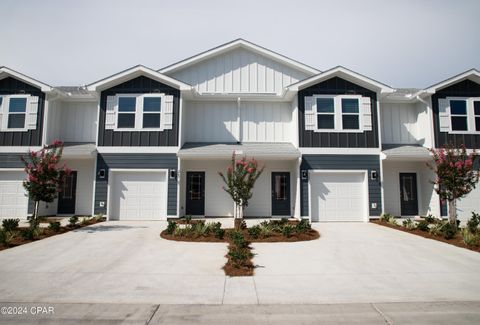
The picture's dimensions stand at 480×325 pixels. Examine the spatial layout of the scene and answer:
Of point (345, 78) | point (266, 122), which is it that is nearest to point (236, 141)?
point (266, 122)

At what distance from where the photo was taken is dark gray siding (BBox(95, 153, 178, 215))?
1278 centimetres

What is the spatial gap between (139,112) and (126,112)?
2.14 ft

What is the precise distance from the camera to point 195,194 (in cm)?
1402

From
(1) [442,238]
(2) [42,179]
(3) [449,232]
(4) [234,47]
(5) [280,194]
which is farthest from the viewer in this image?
(4) [234,47]

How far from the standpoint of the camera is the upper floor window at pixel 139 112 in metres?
13.1

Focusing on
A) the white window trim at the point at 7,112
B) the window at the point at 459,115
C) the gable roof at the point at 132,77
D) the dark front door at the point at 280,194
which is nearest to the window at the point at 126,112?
the gable roof at the point at 132,77

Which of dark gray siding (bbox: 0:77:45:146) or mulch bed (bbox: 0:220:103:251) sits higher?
dark gray siding (bbox: 0:77:45:146)

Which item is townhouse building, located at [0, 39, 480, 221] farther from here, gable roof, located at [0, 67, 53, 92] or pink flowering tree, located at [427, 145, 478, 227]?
pink flowering tree, located at [427, 145, 478, 227]

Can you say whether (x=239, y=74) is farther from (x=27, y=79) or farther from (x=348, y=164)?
(x=27, y=79)

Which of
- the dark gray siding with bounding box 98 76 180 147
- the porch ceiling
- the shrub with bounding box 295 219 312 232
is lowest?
the shrub with bounding box 295 219 312 232

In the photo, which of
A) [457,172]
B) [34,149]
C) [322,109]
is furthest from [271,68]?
[34,149]

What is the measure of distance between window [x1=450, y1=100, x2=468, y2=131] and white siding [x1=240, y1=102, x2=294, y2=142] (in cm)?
813

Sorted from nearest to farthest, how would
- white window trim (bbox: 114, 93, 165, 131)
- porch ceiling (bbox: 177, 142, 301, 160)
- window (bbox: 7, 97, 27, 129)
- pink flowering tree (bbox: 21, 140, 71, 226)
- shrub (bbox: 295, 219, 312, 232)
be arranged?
shrub (bbox: 295, 219, 312, 232) → pink flowering tree (bbox: 21, 140, 71, 226) → porch ceiling (bbox: 177, 142, 301, 160) → white window trim (bbox: 114, 93, 165, 131) → window (bbox: 7, 97, 27, 129)

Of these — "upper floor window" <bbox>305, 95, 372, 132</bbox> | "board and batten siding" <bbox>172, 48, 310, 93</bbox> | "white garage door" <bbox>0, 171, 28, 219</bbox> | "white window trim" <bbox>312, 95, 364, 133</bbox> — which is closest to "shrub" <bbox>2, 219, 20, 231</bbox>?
"white garage door" <bbox>0, 171, 28, 219</bbox>
